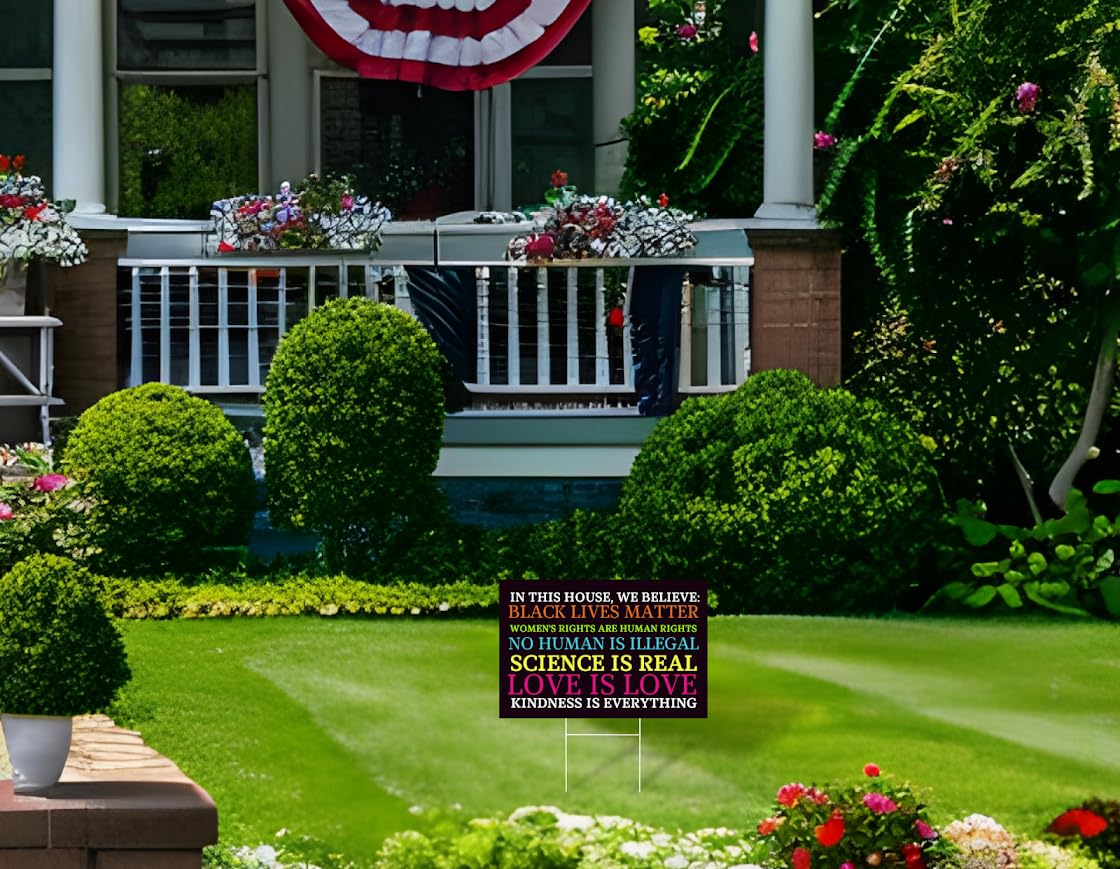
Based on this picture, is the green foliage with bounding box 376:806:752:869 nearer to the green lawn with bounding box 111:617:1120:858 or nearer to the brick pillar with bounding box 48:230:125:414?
the green lawn with bounding box 111:617:1120:858

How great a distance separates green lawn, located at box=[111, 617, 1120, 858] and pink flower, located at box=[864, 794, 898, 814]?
49 cm

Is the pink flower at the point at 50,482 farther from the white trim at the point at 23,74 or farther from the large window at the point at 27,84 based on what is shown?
the white trim at the point at 23,74

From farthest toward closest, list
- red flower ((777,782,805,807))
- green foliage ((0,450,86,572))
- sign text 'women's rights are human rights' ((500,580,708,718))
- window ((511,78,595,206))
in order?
window ((511,78,595,206)) < green foliage ((0,450,86,572)) < sign text 'women's rights are human rights' ((500,580,708,718)) < red flower ((777,782,805,807))

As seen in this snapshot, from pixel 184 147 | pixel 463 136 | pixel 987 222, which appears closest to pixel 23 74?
pixel 184 147

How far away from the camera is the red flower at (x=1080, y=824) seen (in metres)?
7.39

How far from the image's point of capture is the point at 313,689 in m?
8.98

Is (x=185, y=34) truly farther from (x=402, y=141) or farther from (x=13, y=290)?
(x=13, y=290)

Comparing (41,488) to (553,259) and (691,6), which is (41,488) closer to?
(553,259)

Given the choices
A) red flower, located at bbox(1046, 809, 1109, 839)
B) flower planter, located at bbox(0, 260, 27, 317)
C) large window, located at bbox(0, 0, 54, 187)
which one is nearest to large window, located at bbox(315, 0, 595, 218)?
large window, located at bbox(0, 0, 54, 187)

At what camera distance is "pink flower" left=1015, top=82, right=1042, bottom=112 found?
11.2 meters

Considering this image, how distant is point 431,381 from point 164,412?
1.46 m

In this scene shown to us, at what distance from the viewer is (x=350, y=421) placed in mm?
10930

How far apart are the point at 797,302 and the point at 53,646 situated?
6.44 meters

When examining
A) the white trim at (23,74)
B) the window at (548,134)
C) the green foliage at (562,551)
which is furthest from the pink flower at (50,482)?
the window at (548,134)
